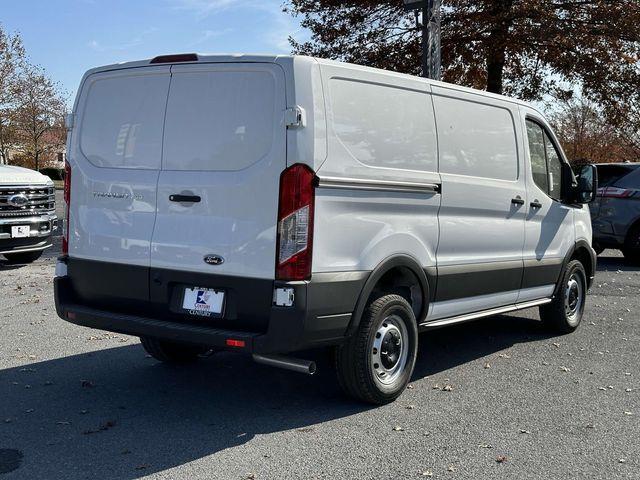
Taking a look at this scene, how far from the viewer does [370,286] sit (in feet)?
15.6

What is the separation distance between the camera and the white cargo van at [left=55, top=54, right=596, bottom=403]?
435cm

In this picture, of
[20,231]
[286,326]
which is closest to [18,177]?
[20,231]

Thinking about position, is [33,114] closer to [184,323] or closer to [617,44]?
[617,44]

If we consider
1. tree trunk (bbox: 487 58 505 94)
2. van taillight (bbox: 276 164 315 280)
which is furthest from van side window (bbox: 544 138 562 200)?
tree trunk (bbox: 487 58 505 94)

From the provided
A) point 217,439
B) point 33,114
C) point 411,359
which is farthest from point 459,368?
point 33,114

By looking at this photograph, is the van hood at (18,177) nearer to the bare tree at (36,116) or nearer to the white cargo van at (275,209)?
the white cargo van at (275,209)

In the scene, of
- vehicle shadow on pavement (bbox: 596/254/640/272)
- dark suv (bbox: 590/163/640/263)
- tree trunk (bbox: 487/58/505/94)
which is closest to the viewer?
dark suv (bbox: 590/163/640/263)

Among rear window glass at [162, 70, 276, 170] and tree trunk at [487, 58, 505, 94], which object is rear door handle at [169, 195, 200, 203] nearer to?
rear window glass at [162, 70, 276, 170]

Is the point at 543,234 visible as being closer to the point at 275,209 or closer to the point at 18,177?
the point at 275,209

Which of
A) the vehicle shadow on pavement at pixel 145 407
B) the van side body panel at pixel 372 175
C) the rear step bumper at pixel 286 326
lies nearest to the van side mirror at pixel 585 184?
the vehicle shadow on pavement at pixel 145 407

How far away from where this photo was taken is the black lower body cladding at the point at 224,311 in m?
4.33

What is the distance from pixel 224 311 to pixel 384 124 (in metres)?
1.61

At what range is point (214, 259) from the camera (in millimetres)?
4504

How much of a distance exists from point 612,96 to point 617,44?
1.59m
